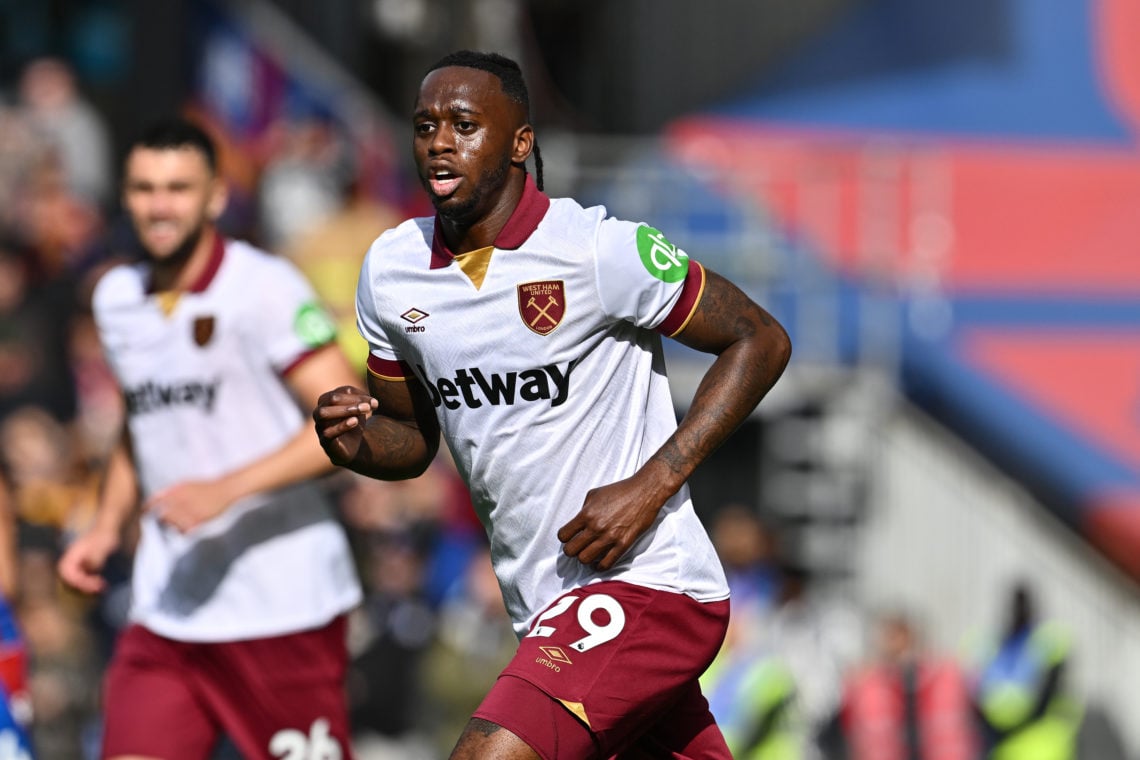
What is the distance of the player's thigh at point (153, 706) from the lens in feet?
21.0

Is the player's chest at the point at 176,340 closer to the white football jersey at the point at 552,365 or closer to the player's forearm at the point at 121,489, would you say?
the player's forearm at the point at 121,489

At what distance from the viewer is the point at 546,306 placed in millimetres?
5164

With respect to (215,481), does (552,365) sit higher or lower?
higher

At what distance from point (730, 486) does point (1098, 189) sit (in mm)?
4991

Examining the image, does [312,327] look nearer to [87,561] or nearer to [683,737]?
[87,561]

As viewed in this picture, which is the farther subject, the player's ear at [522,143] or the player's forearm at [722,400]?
the player's ear at [522,143]

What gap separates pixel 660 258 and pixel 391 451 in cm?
95

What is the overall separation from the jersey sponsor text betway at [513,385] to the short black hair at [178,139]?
6.43 ft

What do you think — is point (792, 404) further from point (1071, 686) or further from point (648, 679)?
point (648, 679)

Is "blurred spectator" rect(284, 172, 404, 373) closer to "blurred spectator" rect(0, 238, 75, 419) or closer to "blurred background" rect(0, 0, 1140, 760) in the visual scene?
"blurred background" rect(0, 0, 1140, 760)

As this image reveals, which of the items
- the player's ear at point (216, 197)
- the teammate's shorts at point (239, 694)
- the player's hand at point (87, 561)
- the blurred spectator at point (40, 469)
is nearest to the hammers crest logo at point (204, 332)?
the player's ear at point (216, 197)

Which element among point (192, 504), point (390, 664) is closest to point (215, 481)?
point (192, 504)

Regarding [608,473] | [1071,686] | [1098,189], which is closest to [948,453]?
[1071,686]

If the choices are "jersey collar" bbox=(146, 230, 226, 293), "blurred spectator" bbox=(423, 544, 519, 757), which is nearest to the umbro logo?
"jersey collar" bbox=(146, 230, 226, 293)
